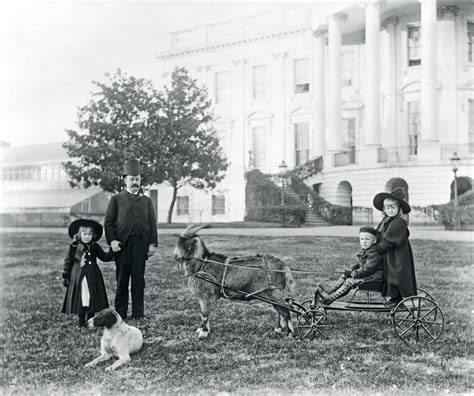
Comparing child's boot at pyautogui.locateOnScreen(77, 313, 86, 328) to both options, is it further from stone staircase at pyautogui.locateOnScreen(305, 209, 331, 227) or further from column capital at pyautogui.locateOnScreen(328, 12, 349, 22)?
column capital at pyautogui.locateOnScreen(328, 12, 349, 22)

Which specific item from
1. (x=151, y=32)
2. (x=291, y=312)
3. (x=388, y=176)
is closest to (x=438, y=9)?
(x=388, y=176)

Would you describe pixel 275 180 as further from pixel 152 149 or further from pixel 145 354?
pixel 145 354

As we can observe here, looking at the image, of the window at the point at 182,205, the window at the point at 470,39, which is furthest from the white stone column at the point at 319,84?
the window at the point at 182,205

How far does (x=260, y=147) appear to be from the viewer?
8.00 m

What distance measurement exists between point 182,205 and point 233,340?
67.9 inches

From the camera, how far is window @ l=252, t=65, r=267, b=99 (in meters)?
7.37

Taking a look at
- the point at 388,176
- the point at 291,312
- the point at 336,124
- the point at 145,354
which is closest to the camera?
the point at 145,354

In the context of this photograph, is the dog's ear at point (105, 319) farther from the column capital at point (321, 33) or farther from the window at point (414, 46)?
the window at point (414, 46)

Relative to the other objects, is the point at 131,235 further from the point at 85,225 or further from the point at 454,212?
the point at 454,212

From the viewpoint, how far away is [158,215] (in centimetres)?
607

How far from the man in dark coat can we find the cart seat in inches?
81.1

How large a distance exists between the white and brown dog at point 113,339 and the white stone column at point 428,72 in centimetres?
1099

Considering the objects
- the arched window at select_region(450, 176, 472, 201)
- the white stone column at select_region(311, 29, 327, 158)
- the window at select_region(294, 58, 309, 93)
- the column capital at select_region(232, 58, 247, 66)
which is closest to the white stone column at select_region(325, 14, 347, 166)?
the white stone column at select_region(311, 29, 327, 158)

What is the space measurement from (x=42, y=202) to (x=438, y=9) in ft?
39.0
